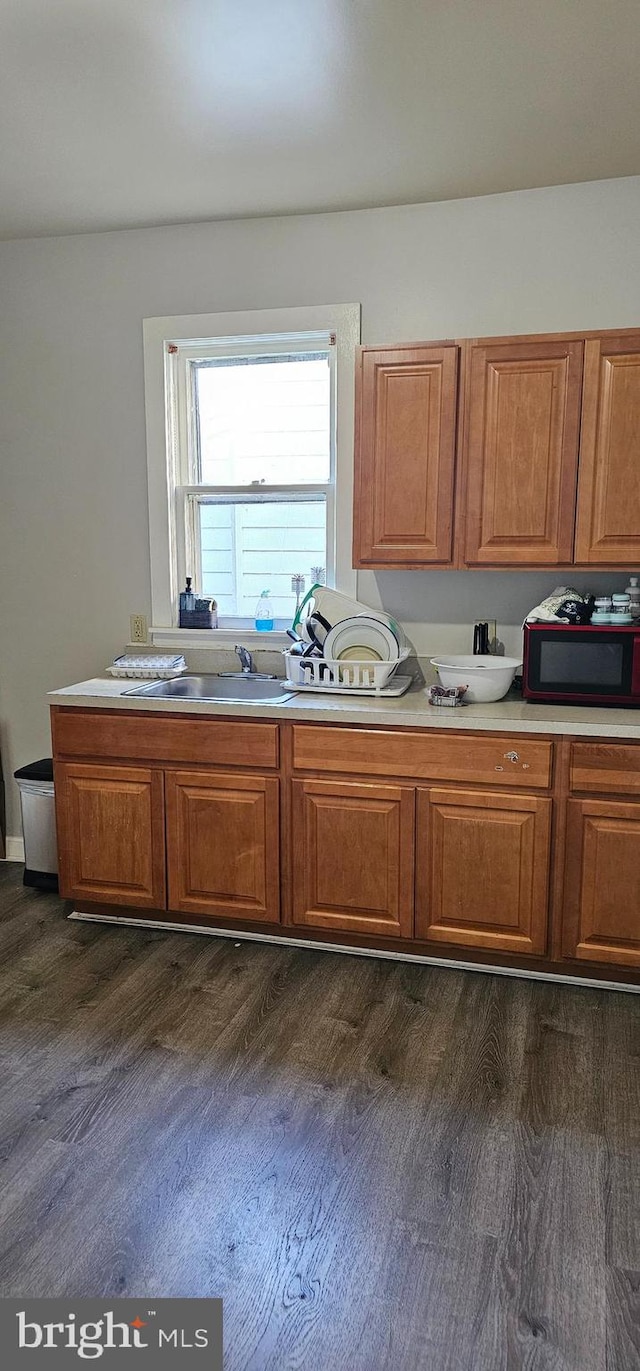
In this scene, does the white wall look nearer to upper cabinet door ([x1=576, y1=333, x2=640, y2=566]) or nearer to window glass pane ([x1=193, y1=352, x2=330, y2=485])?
window glass pane ([x1=193, y1=352, x2=330, y2=485])

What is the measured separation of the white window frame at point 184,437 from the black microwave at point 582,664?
85cm

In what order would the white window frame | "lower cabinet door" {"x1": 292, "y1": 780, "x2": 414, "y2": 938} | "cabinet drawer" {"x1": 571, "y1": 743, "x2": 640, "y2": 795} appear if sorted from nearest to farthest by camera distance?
"cabinet drawer" {"x1": 571, "y1": 743, "x2": 640, "y2": 795}, "lower cabinet door" {"x1": 292, "y1": 780, "x2": 414, "y2": 938}, the white window frame

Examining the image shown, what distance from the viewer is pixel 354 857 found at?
9.76 ft

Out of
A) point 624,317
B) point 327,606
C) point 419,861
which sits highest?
point 624,317

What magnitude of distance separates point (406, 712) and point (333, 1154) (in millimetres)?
1291

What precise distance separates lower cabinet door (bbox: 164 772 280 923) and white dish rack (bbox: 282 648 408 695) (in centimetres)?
38

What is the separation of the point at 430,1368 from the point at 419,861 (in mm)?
1503

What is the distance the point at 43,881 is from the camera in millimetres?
3627

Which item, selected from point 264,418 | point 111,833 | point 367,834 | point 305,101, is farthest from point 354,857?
point 305,101

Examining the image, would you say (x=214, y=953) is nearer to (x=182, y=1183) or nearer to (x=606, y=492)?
(x=182, y=1183)

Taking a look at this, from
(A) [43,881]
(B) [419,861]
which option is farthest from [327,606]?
(A) [43,881]

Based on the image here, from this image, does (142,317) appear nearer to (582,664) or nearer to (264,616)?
(264,616)

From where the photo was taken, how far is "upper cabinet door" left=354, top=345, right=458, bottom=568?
2941 millimetres

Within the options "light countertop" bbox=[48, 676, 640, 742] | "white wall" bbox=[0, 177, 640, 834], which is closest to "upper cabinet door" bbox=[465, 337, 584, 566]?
"white wall" bbox=[0, 177, 640, 834]
